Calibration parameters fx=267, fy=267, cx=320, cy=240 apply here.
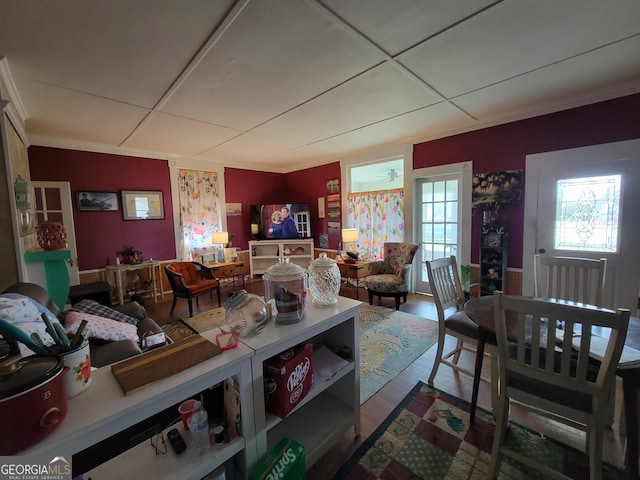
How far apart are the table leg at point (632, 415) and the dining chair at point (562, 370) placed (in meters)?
0.09

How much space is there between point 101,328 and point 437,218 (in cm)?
409

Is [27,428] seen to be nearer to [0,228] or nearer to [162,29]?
[162,29]

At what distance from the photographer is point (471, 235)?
362 cm

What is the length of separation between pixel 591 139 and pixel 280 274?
3492 mm

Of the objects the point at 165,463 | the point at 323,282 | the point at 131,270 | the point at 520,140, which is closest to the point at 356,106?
the point at 520,140

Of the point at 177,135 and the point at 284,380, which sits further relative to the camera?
the point at 177,135

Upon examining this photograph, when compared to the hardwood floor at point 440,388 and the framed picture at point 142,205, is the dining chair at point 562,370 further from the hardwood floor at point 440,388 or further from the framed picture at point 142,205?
the framed picture at point 142,205

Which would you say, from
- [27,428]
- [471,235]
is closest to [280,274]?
[27,428]

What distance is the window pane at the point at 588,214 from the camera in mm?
2662

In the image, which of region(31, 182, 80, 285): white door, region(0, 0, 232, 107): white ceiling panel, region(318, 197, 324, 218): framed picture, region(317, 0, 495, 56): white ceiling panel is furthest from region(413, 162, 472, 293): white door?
region(31, 182, 80, 285): white door

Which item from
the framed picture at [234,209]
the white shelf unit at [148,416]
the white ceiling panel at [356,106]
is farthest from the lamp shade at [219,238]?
the white shelf unit at [148,416]

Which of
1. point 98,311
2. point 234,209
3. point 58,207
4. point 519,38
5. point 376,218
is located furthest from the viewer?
point 234,209

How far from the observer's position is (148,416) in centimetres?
78

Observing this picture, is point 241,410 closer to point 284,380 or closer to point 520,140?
point 284,380
